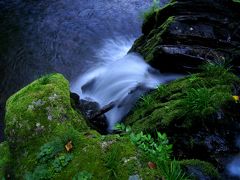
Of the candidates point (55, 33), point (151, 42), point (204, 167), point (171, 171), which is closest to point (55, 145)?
point (171, 171)

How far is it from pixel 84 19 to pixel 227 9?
23.0 ft

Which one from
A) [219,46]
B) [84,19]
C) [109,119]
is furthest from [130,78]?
[84,19]

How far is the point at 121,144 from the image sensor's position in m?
4.21

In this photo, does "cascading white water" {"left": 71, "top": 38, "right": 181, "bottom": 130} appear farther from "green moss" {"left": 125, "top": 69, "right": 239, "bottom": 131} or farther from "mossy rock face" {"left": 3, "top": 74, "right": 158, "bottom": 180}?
"mossy rock face" {"left": 3, "top": 74, "right": 158, "bottom": 180}

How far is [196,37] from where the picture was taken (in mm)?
8227

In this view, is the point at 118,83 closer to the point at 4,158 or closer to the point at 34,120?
the point at 34,120

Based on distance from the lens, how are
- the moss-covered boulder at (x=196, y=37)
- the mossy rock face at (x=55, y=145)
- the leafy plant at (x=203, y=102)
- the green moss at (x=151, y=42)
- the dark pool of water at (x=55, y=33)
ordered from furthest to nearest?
1. the dark pool of water at (x=55, y=33)
2. the green moss at (x=151, y=42)
3. the moss-covered boulder at (x=196, y=37)
4. the leafy plant at (x=203, y=102)
5. the mossy rock face at (x=55, y=145)

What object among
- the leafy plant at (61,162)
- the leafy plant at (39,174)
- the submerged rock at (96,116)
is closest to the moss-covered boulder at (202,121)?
the submerged rock at (96,116)

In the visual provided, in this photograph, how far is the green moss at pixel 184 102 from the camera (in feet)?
17.3

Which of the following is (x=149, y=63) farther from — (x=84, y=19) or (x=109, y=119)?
(x=84, y=19)

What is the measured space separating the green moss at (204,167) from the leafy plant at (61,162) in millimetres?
1495

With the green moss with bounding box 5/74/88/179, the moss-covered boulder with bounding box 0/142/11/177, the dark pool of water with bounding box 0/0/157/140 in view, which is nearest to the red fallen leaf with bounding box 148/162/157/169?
the green moss with bounding box 5/74/88/179

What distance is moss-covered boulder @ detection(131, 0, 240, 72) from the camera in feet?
25.2

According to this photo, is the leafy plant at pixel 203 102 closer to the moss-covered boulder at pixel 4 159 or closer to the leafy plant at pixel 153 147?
the leafy plant at pixel 153 147
